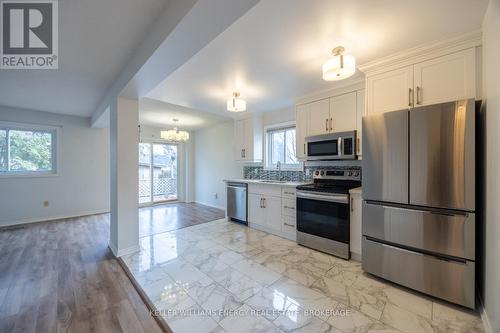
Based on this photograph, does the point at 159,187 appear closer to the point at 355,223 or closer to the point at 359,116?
the point at 355,223

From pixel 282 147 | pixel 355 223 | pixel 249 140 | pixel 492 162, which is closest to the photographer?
pixel 492 162

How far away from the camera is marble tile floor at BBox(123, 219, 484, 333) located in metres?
1.59

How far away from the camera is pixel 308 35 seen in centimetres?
179

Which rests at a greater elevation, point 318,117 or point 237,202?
point 318,117

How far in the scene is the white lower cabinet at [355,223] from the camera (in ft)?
8.30

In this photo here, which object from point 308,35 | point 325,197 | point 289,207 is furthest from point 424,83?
point 289,207

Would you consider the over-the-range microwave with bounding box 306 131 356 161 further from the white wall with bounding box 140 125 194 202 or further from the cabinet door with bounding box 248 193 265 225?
the white wall with bounding box 140 125 194 202

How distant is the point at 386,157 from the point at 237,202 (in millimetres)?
2851

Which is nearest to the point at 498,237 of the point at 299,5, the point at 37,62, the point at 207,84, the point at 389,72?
the point at 389,72

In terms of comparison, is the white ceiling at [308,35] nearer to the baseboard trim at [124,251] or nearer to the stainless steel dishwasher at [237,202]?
the stainless steel dishwasher at [237,202]

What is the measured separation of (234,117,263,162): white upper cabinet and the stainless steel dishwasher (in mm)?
664

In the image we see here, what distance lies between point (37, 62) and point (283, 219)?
12.3 ft

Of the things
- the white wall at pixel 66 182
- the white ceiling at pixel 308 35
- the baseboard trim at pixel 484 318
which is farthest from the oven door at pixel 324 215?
the white wall at pixel 66 182

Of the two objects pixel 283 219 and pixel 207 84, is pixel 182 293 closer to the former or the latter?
pixel 283 219
